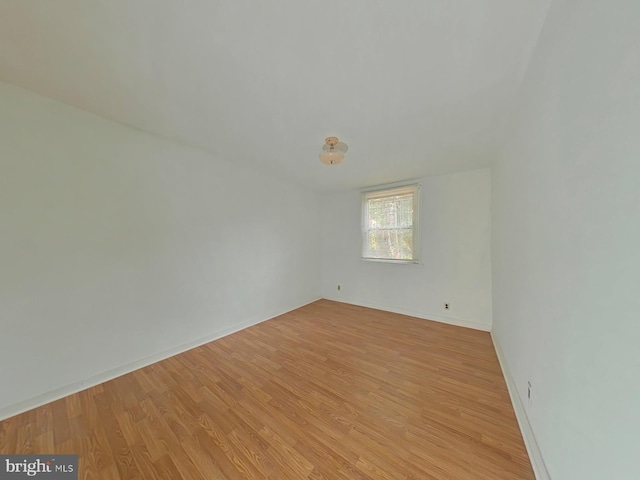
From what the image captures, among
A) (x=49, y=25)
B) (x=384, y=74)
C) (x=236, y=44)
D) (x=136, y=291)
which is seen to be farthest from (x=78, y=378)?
(x=384, y=74)

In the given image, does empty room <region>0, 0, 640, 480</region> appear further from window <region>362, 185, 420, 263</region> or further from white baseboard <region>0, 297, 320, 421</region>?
window <region>362, 185, 420, 263</region>

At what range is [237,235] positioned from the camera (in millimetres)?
2928

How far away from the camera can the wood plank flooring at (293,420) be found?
116cm

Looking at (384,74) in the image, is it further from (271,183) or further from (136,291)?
(136,291)

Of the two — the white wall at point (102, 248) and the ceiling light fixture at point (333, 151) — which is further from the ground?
the ceiling light fixture at point (333, 151)

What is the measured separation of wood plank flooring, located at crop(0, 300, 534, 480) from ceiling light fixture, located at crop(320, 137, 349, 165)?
2.10 meters

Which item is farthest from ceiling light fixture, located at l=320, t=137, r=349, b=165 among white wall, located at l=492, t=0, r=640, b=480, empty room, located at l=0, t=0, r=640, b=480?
white wall, located at l=492, t=0, r=640, b=480

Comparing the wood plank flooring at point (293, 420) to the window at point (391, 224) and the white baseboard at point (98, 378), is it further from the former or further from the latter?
the window at point (391, 224)

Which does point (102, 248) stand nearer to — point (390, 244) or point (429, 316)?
point (390, 244)

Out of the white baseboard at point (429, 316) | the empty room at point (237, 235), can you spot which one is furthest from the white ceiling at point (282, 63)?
the white baseboard at point (429, 316)

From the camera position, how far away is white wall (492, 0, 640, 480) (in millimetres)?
562

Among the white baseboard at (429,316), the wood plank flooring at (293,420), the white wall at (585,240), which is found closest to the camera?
the white wall at (585,240)

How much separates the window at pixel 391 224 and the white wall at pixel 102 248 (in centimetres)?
223

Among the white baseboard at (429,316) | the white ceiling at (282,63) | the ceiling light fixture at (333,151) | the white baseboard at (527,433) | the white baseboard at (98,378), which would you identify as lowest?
the white baseboard at (98,378)
